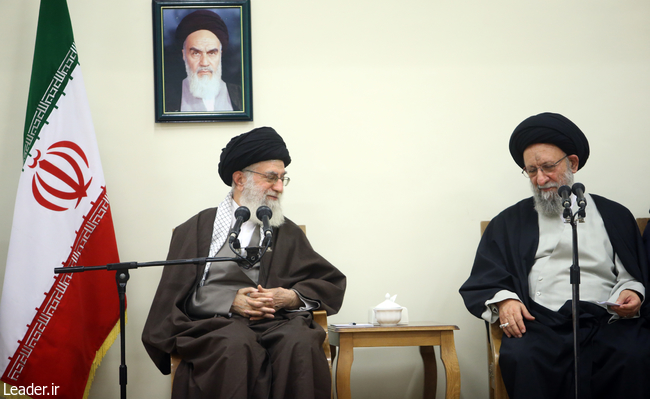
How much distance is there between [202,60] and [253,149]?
1.01 meters

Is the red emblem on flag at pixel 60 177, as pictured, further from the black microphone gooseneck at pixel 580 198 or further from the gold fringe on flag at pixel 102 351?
the black microphone gooseneck at pixel 580 198

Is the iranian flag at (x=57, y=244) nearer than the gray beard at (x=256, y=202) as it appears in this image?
Yes

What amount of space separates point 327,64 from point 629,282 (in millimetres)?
2304

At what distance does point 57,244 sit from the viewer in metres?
3.26

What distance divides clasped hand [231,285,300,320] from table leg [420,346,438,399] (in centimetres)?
117

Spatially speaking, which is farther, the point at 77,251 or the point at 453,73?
the point at 453,73

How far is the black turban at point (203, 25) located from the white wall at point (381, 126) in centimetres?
22

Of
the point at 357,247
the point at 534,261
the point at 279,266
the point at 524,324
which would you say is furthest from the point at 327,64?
the point at 524,324

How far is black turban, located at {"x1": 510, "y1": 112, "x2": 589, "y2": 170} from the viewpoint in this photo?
10.6ft

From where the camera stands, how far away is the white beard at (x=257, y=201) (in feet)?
10.7

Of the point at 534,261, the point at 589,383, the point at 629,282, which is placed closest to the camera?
the point at 589,383

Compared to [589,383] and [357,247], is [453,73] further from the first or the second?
[589,383]

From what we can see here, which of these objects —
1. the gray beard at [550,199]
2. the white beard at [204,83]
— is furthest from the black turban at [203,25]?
the gray beard at [550,199]

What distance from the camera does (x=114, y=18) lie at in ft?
12.7
